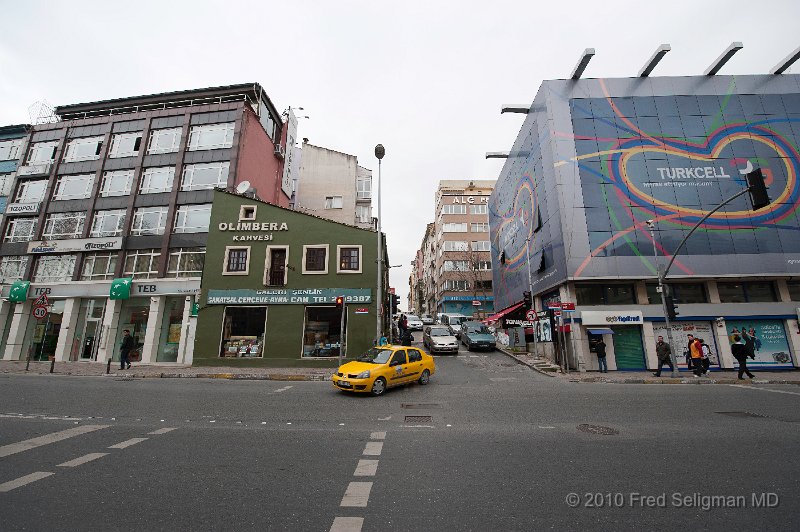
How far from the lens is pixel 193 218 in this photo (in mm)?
24578

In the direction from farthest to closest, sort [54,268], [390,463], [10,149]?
[10,149]
[54,268]
[390,463]

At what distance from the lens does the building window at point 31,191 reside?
90.4 feet

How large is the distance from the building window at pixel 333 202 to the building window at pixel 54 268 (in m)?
19.7

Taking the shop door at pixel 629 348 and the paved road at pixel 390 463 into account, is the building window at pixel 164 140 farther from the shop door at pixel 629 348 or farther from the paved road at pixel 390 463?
the shop door at pixel 629 348

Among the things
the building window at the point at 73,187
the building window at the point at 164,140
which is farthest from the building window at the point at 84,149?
the building window at the point at 164,140

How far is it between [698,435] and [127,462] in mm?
10813

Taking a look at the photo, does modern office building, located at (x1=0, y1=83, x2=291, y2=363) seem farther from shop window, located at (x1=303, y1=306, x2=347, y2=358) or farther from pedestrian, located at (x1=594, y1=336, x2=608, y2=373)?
pedestrian, located at (x1=594, y1=336, x2=608, y2=373)

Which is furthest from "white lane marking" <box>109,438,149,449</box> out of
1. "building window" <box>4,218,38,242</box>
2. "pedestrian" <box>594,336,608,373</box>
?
"building window" <box>4,218,38,242</box>

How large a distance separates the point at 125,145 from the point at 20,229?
10.5m

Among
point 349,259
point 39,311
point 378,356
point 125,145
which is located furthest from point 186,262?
point 378,356

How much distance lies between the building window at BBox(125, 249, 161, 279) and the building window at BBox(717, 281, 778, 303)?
3649 centimetres

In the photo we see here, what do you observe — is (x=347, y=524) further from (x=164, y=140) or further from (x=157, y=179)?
(x=164, y=140)

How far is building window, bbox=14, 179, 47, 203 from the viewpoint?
27547mm


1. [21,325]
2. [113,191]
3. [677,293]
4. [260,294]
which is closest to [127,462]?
[260,294]
